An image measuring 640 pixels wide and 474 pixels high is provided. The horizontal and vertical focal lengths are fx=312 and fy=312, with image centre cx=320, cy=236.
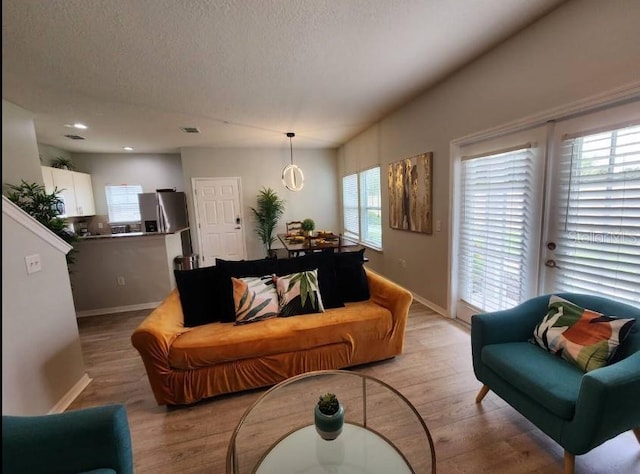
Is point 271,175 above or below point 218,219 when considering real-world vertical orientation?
above

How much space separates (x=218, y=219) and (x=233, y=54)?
3983 millimetres

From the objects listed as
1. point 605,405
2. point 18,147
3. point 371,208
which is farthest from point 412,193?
point 18,147

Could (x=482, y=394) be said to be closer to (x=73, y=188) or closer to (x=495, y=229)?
(x=495, y=229)

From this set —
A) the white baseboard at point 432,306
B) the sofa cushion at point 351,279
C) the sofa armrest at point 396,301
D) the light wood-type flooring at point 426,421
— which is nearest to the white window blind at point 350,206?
the white baseboard at point 432,306

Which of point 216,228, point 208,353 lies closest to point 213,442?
point 208,353

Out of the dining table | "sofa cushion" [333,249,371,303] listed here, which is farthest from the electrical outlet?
the dining table

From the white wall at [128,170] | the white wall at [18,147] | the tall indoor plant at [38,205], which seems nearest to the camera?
the tall indoor plant at [38,205]

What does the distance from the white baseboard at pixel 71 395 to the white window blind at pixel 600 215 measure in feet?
11.9

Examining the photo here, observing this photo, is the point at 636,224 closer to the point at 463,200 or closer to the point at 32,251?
the point at 463,200

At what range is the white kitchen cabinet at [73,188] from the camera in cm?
484

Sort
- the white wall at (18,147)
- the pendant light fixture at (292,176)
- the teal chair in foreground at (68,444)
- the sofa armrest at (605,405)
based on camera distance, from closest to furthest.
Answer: the teal chair in foreground at (68,444) < the sofa armrest at (605,405) < the white wall at (18,147) < the pendant light fixture at (292,176)

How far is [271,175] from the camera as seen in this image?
20.6 ft

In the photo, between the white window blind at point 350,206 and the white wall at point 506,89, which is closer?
the white wall at point 506,89

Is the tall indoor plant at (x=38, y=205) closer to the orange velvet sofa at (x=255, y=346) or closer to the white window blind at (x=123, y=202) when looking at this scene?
the orange velvet sofa at (x=255, y=346)
